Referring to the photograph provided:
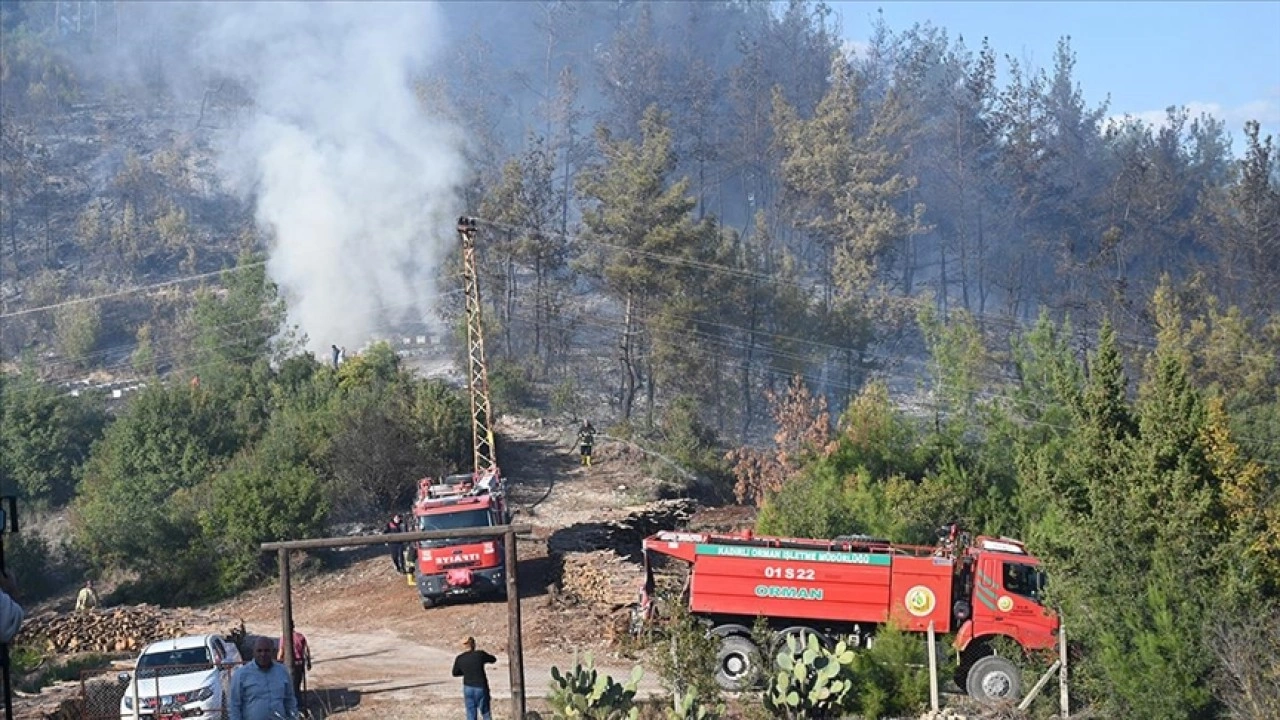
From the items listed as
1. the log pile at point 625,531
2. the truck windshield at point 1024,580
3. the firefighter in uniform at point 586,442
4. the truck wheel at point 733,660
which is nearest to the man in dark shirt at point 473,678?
the truck wheel at point 733,660

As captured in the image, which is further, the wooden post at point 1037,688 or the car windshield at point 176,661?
the car windshield at point 176,661

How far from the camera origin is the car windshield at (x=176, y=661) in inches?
903

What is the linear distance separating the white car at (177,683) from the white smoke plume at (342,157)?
175ft

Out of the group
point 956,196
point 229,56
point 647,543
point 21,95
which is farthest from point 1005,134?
point 647,543

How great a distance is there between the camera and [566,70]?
125250 mm

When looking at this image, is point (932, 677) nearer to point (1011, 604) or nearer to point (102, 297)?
point (1011, 604)

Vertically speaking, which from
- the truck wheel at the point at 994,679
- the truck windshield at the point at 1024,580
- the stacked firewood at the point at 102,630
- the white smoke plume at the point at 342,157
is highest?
the white smoke plume at the point at 342,157

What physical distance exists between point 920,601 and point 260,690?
14096 mm

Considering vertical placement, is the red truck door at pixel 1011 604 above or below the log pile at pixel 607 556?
above

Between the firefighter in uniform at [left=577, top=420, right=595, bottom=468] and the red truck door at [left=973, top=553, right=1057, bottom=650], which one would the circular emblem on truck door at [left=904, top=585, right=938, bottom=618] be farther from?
the firefighter in uniform at [left=577, top=420, right=595, bottom=468]

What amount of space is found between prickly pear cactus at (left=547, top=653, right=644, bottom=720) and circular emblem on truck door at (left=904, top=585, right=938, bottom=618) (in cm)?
737

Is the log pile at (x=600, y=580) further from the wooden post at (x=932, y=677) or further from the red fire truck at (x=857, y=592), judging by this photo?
the wooden post at (x=932, y=677)

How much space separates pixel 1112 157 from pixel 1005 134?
18.5m

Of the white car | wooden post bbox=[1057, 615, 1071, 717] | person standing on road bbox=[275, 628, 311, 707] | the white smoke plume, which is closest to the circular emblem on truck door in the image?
wooden post bbox=[1057, 615, 1071, 717]
